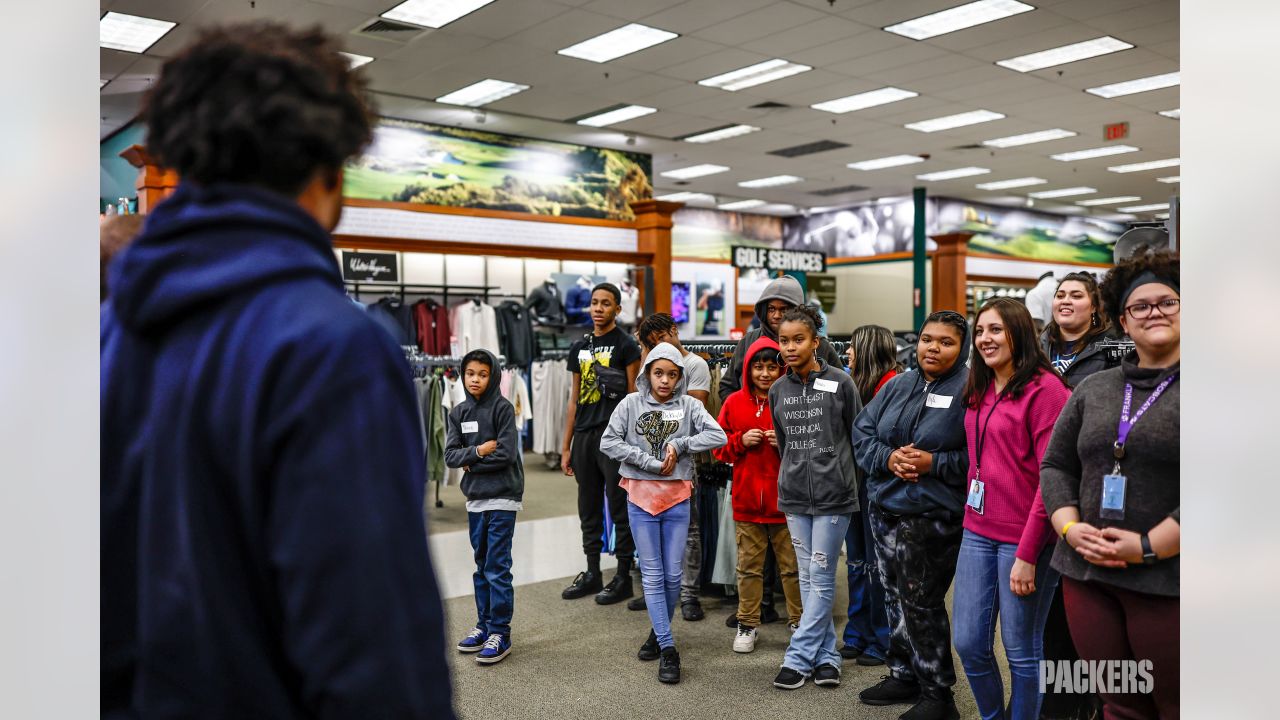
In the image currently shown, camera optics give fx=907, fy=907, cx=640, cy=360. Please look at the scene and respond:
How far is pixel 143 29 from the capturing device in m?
7.57

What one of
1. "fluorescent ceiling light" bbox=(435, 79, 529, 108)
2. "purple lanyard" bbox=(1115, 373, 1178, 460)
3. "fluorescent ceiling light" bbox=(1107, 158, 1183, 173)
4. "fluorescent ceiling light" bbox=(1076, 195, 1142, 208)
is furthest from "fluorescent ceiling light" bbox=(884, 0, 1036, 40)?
"fluorescent ceiling light" bbox=(1076, 195, 1142, 208)

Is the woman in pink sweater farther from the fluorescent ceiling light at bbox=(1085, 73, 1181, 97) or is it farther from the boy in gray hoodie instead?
the fluorescent ceiling light at bbox=(1085, 73, 1181, 97)

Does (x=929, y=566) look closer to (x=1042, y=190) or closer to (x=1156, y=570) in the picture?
(x=1156, y=570)

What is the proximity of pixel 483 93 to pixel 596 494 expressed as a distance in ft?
20.5

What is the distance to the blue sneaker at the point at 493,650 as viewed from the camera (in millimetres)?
3916

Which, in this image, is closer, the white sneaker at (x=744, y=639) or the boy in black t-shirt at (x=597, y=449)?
the white sneaker at (x=744, y=639)

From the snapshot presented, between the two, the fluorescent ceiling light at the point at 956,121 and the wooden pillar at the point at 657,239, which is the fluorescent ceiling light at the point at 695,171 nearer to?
the fluorescent ceiling light at the point at 956,121

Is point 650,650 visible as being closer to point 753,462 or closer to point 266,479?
point 753,462

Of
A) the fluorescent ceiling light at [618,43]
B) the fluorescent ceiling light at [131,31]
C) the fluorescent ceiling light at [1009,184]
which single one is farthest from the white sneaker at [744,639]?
the fluorescent ceiling light at [1009,184]

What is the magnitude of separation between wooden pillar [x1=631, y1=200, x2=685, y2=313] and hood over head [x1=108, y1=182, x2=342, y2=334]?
27.1 feet

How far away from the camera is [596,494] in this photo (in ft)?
17.0

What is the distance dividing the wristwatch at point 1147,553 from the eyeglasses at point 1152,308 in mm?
519

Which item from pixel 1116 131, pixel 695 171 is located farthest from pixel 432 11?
pixel 1116 131
